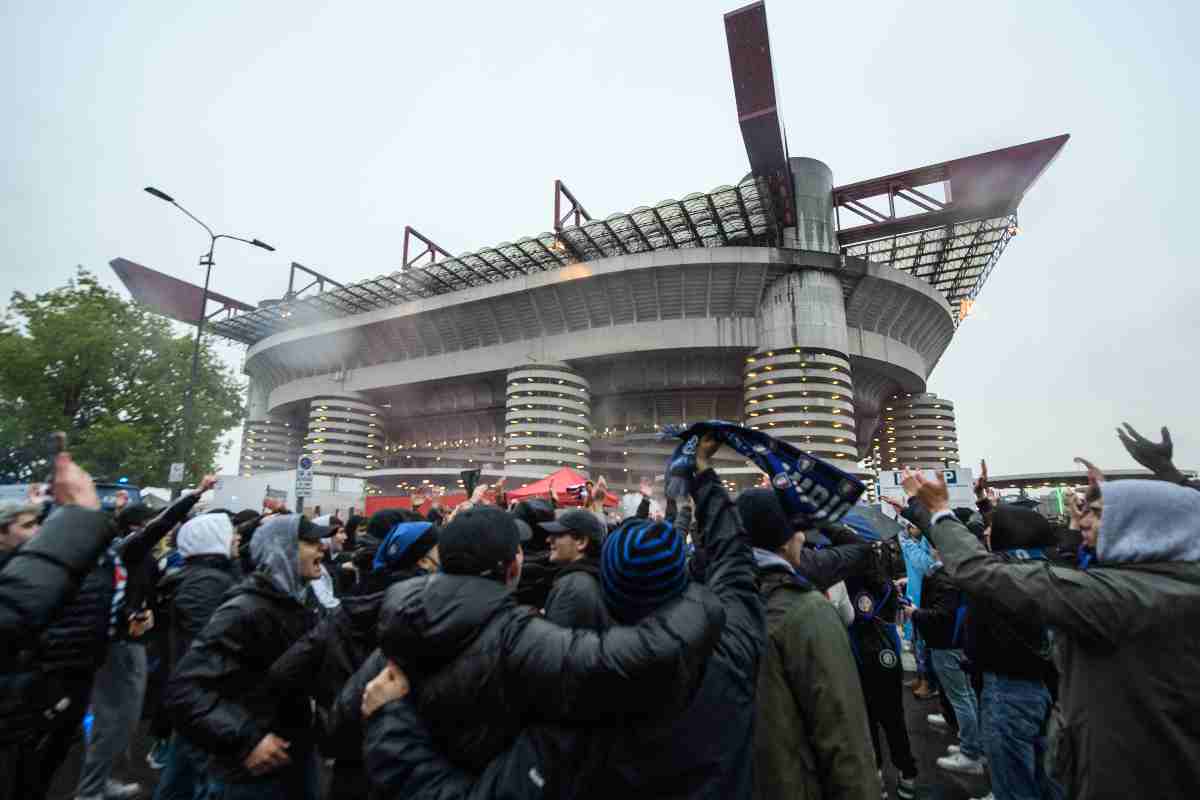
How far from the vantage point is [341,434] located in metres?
40.1

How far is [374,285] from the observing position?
122 ft

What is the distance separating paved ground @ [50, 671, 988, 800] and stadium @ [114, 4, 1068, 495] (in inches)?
903


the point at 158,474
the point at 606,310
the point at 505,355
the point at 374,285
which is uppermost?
the point at 374,285

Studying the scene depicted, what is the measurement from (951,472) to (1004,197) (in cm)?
2267

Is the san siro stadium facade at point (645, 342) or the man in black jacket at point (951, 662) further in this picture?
the san siro stadium facade at point (645, 342)

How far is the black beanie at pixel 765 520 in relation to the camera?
2.60 meters

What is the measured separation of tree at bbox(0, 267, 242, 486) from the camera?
72.8 feet

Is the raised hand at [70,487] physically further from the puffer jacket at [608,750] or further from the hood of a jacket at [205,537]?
the hood of a jacket at [205,537]

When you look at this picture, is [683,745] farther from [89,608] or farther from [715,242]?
[715,242]

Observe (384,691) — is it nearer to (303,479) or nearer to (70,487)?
(70,487)

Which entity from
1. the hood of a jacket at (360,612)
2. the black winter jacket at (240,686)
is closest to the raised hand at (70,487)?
the black winter jacket at (240,686)

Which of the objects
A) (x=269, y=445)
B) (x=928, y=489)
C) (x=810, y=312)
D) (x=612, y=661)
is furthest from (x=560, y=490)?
(x=269, y=445)

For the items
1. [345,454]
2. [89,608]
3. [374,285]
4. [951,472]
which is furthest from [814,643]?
[345,454]

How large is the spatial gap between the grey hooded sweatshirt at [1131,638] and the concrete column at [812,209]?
3054 cm
